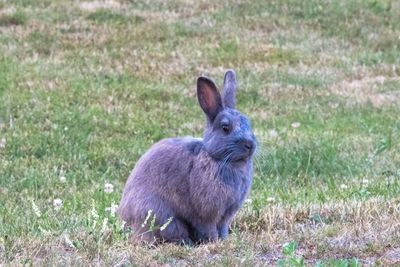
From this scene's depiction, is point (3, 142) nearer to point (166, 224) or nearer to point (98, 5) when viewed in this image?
point (166, 224)

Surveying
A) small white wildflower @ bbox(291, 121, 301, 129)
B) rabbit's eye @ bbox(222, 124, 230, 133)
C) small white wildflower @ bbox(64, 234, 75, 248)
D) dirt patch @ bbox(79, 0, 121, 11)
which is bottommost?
small white wildflower @ bbox(291, 121, 301, 129)

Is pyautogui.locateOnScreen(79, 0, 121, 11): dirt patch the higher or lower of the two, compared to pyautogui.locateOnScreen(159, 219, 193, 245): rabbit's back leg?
lower

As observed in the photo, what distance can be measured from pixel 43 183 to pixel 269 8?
35.0 ft

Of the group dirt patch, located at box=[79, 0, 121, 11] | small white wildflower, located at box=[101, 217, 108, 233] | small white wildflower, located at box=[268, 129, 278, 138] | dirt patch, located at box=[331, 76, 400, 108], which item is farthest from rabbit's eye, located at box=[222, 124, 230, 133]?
dirt patch, located at box=[79, 0, 121, 11]

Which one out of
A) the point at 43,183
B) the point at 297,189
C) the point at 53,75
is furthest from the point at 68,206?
the point at 53,75

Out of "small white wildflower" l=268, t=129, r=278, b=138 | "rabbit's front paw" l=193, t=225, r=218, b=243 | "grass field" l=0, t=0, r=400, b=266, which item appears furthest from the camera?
"small white wildflower" l=268, t=129, r=278, b=138

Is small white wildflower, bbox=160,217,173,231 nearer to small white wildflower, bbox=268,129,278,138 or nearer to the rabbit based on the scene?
the rabbit

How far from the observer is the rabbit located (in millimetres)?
5117

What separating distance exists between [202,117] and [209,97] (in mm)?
6004

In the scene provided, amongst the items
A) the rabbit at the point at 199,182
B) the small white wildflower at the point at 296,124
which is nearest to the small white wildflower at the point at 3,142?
the small white wildflower at the point at 296,124

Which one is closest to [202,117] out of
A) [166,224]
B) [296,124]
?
[296,124]

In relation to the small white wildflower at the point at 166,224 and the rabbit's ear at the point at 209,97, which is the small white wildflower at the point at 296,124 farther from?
the small white wildflower at the point at 166,224

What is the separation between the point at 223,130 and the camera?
5148 millimetres

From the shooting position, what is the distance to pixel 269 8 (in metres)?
18.0
